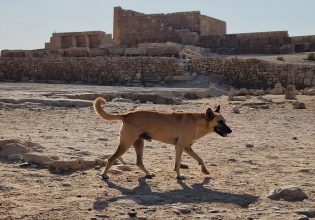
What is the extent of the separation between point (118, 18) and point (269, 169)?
2872 centimetres

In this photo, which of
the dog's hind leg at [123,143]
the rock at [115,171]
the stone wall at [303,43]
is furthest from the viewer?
the stone wall at [303,43]

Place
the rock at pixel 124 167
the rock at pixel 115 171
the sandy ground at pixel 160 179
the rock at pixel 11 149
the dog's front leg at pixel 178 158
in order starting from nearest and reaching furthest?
1. the sandy ground at pixel 160 179
2. the dog's front leg at pixel 178 158
3. the rock at pixel 115 171
4. the rock at pixel 124 167
5. the rock at pixel 11 149

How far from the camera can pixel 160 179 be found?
6.32 meters

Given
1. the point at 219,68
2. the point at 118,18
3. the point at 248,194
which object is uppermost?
the point at 118,18

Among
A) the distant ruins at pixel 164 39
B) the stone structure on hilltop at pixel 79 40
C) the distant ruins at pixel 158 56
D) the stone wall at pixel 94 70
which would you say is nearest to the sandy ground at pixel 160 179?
the distant ruins at pixel 158 56

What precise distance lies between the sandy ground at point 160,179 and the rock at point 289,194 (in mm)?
81

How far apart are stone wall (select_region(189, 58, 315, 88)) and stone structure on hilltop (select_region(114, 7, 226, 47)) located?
7.39 m

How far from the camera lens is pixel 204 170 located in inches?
258

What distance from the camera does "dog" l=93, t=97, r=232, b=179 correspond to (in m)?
6.23

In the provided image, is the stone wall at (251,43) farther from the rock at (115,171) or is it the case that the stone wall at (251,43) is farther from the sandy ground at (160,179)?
the rock at (115,171)

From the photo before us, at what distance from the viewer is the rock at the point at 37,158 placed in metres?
6.58

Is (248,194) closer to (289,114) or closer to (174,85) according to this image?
(289,114)

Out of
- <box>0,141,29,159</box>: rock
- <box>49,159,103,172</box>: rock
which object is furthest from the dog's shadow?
<box>0,141,29,159</box>: rock

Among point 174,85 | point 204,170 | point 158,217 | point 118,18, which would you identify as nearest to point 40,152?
point 204,170
